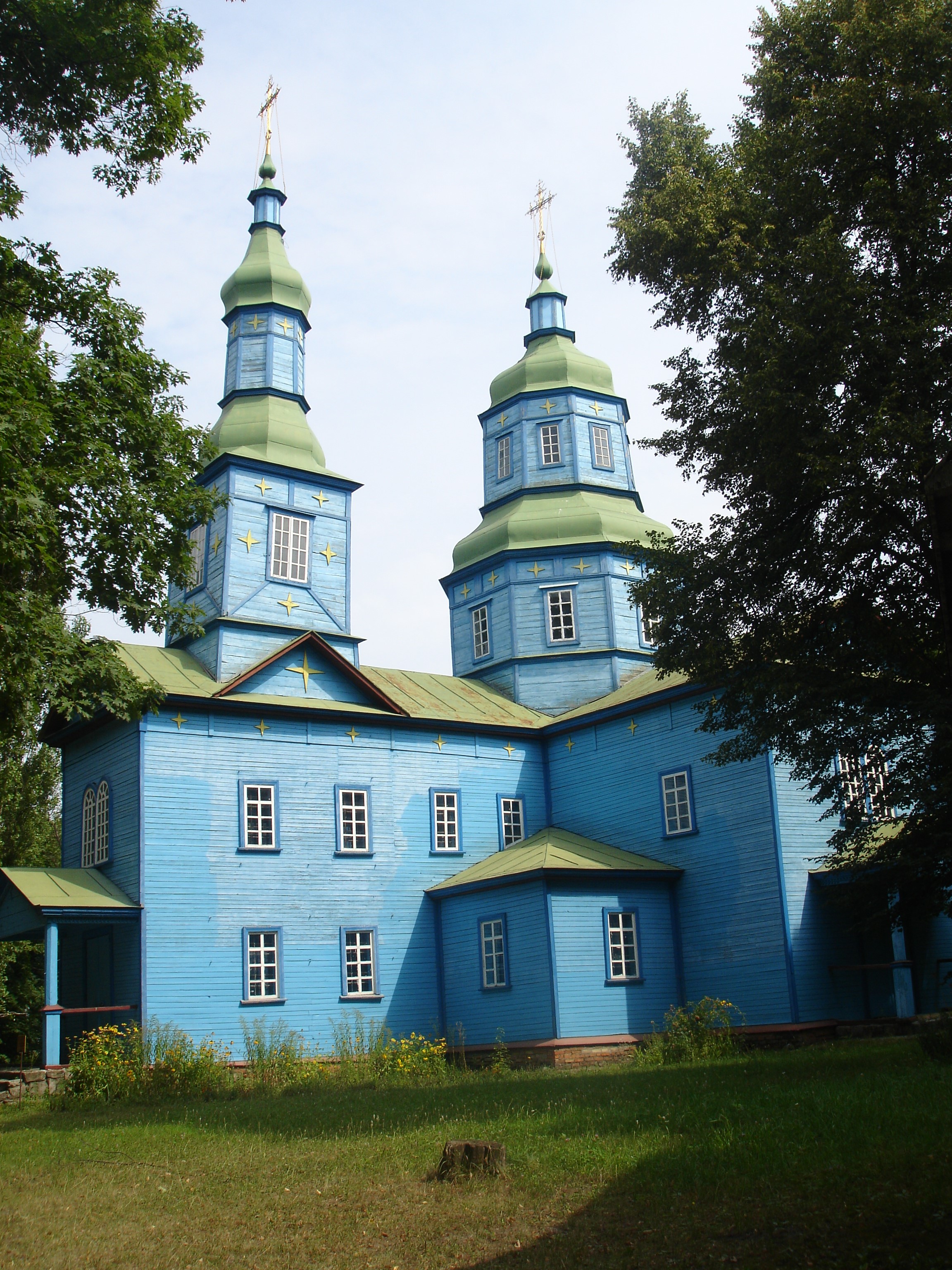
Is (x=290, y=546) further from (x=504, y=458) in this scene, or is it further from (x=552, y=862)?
(x=552, y=862)

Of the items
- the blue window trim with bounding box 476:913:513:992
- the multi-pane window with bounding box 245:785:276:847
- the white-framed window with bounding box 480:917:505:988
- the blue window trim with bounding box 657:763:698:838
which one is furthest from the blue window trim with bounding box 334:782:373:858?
the blue window trim with bounding box 657:763:698:838

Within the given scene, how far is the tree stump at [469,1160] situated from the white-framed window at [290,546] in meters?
18.2

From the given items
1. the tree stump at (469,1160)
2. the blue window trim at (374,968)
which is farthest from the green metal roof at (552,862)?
the tree stump at (469,1160)

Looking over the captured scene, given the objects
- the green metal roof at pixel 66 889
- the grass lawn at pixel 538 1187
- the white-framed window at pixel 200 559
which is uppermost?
the white-framed window at pixel 200 559

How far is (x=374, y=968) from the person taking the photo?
23.0 m

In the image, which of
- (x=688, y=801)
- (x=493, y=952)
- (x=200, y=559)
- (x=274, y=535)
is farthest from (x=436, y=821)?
(x=200, y=559)

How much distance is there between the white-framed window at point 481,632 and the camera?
30250 millimetres

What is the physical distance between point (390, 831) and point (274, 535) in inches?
289

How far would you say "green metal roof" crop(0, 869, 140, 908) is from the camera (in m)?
19.8

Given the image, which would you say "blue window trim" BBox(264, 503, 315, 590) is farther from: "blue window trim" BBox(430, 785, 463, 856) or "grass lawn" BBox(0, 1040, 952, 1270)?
"grass lawn" BBox(0, 1040, 952, 1270)

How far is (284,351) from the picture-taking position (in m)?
28.8

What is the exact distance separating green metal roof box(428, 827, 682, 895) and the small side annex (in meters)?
0.04

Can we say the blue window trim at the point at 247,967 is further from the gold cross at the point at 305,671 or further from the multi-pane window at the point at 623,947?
the multi-pane window at the point at 623,947

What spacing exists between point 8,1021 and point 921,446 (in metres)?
26.2
